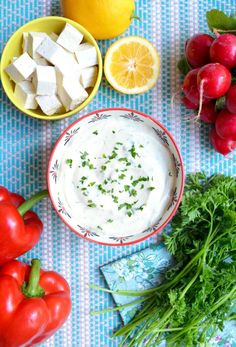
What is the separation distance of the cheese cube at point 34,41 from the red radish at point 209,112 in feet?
1.45

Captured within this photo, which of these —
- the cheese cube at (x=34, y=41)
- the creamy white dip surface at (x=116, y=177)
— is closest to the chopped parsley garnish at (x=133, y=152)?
the creamy white dip surface at (x=116, y=177)

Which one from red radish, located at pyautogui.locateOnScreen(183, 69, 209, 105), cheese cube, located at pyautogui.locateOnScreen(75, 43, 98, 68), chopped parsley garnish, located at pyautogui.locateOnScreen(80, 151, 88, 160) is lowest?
chopped parsley garnish, located at pyautogui.locateOnScreen(80, 151, 88, 160)

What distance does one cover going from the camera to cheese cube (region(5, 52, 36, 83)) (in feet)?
4.49

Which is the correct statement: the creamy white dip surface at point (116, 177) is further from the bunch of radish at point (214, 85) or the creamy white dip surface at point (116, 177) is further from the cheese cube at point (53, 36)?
the cheese cube at point (53, 36)

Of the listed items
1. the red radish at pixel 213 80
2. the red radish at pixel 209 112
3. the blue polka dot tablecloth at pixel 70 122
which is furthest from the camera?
the blue polka dot tablecloth at pixel 70 122

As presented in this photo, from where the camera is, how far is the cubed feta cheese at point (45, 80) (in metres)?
1.37

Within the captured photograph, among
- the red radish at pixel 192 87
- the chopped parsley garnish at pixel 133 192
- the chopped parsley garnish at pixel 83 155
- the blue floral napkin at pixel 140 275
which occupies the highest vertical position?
the red radish at pixel 192 87

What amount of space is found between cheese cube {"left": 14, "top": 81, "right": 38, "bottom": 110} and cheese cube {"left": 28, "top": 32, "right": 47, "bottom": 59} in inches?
2.9

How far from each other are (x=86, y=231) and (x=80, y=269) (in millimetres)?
154

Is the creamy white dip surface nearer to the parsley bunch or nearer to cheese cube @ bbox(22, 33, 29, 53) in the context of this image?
the parsley bunch

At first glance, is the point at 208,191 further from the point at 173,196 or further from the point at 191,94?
the point at 191,94

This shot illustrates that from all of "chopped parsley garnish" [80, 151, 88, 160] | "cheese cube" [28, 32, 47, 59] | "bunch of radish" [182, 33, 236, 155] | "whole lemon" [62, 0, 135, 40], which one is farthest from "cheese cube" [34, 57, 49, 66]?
"bunch of radish" [182, 33, 236, 155]

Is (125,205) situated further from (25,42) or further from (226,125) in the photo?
(25,42)

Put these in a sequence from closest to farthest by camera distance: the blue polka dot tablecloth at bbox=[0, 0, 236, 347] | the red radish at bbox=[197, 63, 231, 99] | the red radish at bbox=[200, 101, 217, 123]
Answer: the red radish at bbox=[197, 63, 231, 99] < the red radish at bbox=[200, 101, 217, 123] < the blue polka dot tablecloth at bbox=[0, 0, 236, 347]
